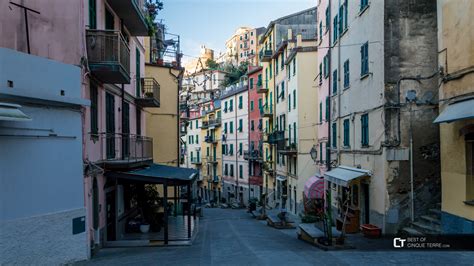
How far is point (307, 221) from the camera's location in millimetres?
22891

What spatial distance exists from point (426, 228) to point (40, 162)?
11816mm

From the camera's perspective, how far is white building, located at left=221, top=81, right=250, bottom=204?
5159cm

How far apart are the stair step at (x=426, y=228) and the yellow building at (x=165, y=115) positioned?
61.2 feet

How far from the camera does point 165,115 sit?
3066 centimetres

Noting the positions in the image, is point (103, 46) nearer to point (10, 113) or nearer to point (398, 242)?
point (10, 113)

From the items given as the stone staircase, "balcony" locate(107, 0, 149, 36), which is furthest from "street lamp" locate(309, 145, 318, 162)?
"balcony" locate(107, 0, 149, 36)

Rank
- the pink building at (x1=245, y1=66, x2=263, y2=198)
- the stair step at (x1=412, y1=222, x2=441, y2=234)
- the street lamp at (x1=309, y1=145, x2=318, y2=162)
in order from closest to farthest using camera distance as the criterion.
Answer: the stair step at (x1=412, y1=222, x2=441, y2=234) < the street lamp at (x1=309, y1=145, x2=318, y2=162) < the pink building at (x1=245, y1=66, x2=263, y2=198)

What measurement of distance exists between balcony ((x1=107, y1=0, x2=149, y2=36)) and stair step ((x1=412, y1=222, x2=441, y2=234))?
13048mm

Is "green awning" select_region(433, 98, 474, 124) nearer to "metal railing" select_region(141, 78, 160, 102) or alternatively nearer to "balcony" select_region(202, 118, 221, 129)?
"metal railing" select_region(141, 78, 160, 102)

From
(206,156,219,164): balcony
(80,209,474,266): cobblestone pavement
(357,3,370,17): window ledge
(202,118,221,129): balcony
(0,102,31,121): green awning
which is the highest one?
(357,3,370,17): window ledge

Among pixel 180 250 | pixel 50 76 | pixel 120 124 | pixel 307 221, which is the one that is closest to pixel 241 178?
pixel 307 221

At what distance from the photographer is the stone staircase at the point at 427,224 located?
46.5 feet

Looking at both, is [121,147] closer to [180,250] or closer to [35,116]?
[180,250]

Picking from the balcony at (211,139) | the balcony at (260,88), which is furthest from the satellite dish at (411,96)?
the balcony at (211,139)
